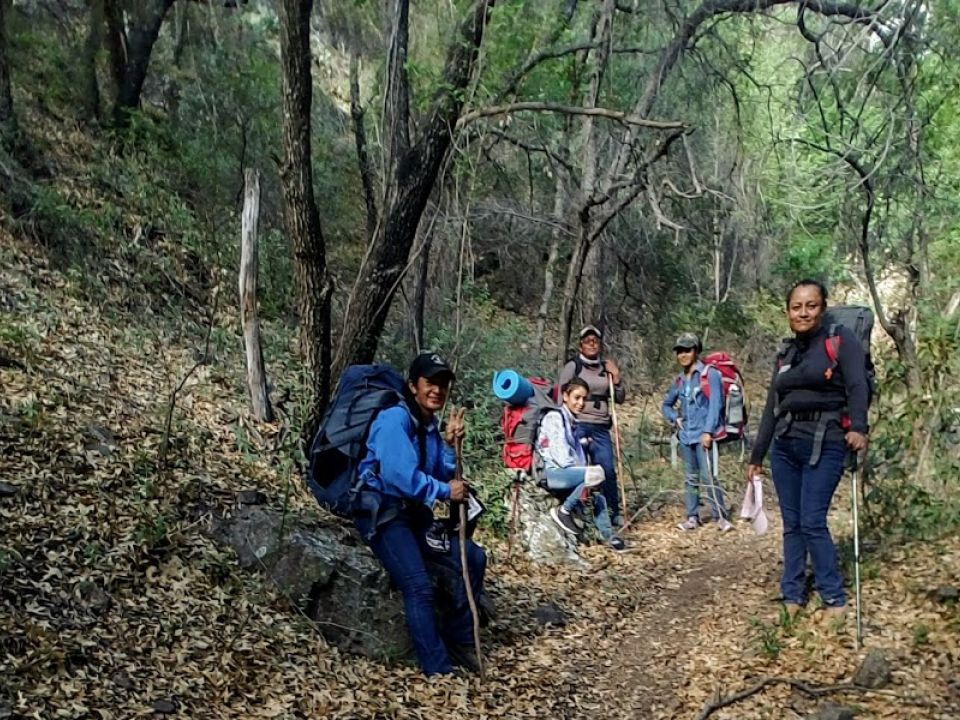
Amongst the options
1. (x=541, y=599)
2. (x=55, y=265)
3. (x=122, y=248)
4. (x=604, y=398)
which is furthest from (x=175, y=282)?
(x=541, y=599)

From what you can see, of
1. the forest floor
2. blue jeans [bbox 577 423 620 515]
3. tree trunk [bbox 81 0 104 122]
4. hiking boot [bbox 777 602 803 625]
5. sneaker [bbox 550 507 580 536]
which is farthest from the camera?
tree trunk [bbox 81 0 104 122]

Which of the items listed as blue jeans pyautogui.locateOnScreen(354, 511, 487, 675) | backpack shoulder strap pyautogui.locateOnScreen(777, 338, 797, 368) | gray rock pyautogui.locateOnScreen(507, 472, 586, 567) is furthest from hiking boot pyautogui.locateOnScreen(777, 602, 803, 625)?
gray rock pyautogui.locateOnScreen(507, 472, 586, 567)

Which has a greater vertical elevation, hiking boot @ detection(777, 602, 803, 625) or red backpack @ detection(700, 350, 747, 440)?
red backpack @ detection(700, 350, 747, 440)

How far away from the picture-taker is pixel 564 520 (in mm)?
7953

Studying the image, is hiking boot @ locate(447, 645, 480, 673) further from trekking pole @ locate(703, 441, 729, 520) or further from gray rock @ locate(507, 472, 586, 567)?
trekking pole @ locate(703, 441, 729, 520)

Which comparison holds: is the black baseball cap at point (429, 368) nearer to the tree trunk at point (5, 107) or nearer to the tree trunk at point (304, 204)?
the tree trunk at point (304, 204)

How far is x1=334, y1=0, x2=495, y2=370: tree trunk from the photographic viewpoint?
6.60m

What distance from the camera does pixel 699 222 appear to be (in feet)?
51.0

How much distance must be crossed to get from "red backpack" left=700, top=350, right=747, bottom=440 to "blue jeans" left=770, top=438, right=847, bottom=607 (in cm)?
320

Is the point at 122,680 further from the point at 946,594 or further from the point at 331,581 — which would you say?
the point at 946,594

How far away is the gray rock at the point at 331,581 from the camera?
501 cm

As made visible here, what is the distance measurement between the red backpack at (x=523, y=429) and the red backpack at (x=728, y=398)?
A: 1626 mm

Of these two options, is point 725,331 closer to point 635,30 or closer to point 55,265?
point 635,30

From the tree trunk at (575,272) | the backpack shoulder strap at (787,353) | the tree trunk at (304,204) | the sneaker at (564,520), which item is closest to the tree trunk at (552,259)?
the tree trunk at (575,272)
